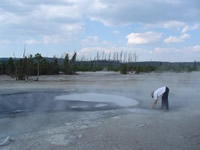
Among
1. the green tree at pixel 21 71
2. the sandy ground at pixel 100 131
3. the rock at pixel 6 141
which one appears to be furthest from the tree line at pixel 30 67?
the rock at pixel 6 141

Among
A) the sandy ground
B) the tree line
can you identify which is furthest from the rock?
the tree line

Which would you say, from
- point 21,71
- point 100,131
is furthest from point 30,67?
point 100,131

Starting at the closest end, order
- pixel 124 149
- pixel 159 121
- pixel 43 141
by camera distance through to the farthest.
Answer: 1. pixel 124 149
2. pixel 43 141
3. pixel 159 121

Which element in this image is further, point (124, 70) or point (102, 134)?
point (124, 70)

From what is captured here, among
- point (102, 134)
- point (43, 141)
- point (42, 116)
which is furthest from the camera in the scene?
point (42, 116)

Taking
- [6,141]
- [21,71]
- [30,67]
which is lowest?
[6,141]

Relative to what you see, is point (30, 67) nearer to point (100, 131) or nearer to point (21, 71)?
point (21, 71)

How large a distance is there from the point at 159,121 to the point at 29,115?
5.04m

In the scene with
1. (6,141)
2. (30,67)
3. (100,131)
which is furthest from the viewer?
(30,67)

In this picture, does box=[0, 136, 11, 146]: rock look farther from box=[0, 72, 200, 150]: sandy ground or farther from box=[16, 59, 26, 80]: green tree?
box=[16, 59, 26, 80]: green tree

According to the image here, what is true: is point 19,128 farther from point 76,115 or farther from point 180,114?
point 180,114

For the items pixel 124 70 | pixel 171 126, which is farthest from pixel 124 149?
pixel 124 70

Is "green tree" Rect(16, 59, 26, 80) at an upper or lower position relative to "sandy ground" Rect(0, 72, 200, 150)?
upper

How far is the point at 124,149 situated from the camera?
570cm
